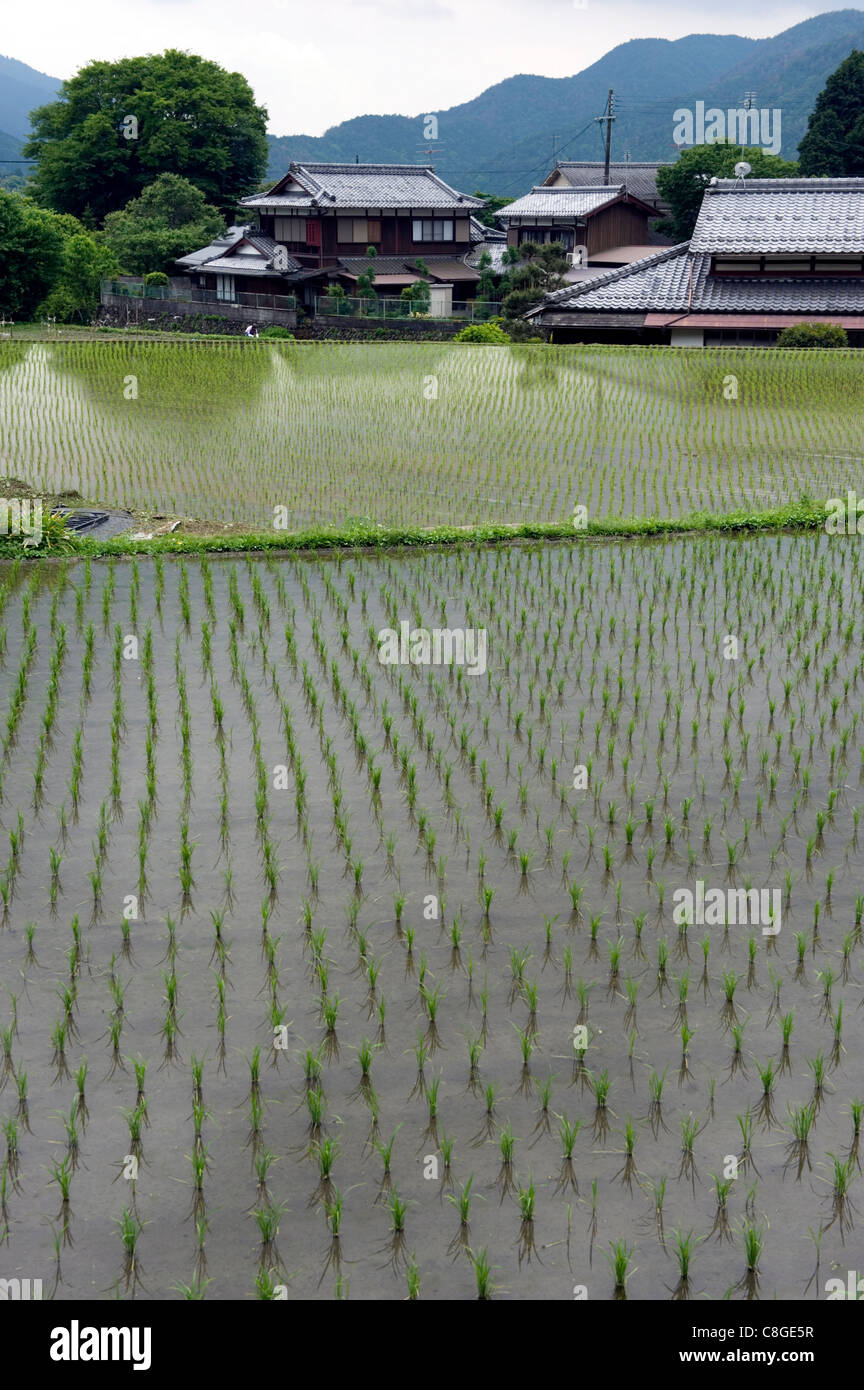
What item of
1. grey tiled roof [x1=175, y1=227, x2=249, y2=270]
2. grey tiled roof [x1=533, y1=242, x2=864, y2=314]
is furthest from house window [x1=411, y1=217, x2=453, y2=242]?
grey tiled roof [x1=533, y1=242, x2=864, y2=314]

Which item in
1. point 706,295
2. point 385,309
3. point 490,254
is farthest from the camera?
point 490,254

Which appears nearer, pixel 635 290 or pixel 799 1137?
pixel 799 1137

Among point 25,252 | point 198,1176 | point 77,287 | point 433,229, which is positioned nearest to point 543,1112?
point 198,1176

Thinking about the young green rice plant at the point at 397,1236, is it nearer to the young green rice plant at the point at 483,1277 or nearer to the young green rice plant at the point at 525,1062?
the young green rice plant at the point at 483,1277

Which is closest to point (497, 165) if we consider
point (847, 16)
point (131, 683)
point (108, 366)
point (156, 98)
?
point (847, 16)

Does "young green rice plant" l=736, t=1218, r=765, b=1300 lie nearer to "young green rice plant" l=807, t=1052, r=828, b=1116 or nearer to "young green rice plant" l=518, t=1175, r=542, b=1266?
"young green rice plant" l=518, t=1175, r=542, b=1266

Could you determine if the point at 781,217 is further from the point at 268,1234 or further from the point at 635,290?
the point at 268,1234

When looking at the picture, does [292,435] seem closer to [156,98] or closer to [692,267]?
[692,267]
